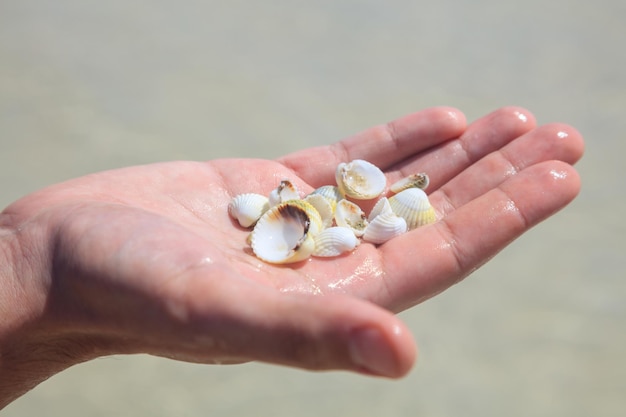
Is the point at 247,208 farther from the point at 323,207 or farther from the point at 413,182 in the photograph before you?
the point at 413,182

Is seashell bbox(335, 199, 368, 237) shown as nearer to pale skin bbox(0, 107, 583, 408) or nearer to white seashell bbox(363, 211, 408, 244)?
white seashell bbox(363, 211, 408, 244)

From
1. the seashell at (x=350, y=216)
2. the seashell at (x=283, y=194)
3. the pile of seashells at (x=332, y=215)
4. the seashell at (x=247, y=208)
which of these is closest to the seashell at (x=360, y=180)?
the pile of seashells at (x=332, y=215)

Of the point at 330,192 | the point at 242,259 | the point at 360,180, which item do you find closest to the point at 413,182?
the point at 360,180

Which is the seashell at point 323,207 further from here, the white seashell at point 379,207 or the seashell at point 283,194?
the white seashell at point 379,207

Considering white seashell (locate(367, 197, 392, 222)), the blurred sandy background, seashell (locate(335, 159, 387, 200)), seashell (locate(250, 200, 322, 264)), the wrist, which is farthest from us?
the blurred sandy background

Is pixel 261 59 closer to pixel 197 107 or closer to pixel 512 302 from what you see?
pixel 197 107

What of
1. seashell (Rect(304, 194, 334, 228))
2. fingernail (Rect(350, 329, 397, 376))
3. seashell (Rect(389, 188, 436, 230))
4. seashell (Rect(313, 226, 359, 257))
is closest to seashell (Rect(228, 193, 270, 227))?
seashell (Rect(304, 194, 334, 228))

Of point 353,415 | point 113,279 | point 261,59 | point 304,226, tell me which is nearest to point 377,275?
point 304,226
